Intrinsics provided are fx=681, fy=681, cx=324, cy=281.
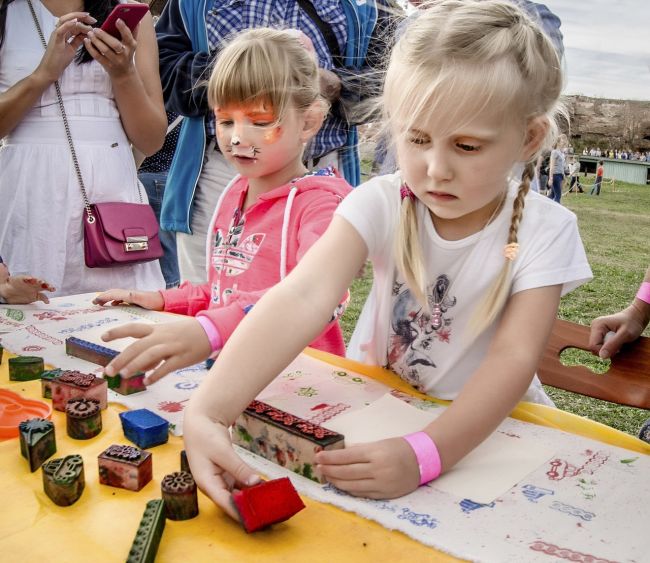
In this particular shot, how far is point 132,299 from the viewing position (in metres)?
1.55

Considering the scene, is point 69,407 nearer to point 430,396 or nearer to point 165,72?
point 430,396

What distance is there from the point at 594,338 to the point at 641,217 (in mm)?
11320

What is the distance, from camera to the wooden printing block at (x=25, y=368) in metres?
1.10

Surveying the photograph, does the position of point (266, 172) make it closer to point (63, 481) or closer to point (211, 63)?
point (211, 63)

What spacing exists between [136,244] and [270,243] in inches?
21.0

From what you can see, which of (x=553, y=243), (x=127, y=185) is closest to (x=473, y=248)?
(x=553, y=243)

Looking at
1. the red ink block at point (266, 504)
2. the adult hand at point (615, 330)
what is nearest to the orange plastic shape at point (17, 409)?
the red ink block at point (266, 504)

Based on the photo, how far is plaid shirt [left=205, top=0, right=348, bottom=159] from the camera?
6.55 ft

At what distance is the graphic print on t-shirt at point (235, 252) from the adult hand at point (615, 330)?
2.38 ft

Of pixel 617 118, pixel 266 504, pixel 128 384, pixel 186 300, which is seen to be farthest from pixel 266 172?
pixel 617 118

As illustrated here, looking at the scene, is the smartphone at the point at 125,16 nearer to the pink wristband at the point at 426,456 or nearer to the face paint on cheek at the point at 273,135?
the face paint on cheek at the point at 273,135

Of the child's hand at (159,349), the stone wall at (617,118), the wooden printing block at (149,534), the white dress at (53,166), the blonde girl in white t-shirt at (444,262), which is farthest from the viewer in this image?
the stone wall at (617,118)

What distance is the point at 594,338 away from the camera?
4.35 ft

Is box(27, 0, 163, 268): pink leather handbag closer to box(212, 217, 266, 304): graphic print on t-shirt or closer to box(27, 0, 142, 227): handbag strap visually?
box(27, 0, 142, 227): handbag strap
